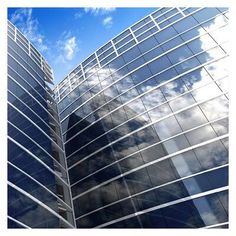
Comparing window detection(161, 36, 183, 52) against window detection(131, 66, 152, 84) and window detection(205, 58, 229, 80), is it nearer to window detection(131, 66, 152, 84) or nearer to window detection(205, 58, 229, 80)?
window detection(131, 66, 152, 84)

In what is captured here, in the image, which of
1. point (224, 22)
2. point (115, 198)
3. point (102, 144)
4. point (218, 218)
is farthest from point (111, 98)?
point (218, 218)

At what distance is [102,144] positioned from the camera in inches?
1011

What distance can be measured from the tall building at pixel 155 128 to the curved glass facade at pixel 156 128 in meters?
0.06

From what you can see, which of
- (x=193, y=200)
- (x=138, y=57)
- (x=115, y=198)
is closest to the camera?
(x=193, y=200)

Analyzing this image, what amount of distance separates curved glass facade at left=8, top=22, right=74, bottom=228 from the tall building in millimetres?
1519

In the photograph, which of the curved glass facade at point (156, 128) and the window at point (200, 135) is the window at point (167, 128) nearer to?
the curved glass facade at point (156, 128)

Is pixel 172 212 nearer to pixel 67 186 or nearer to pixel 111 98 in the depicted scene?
pixel 67 186

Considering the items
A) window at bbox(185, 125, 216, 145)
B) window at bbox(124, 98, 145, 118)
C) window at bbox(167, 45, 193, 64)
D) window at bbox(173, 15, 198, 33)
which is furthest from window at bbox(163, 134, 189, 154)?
window at bbox(173, 15, 198, 33)

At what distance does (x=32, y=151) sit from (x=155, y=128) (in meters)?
9.24

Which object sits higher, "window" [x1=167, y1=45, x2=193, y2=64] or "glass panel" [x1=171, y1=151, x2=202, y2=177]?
"window" [x1=167, y1=45, x2=193, y2=64]

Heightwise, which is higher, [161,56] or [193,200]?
[161,56]

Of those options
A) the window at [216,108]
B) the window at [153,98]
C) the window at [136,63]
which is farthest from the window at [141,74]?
the window at [216,108]

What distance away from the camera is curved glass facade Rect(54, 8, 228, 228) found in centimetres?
1973
